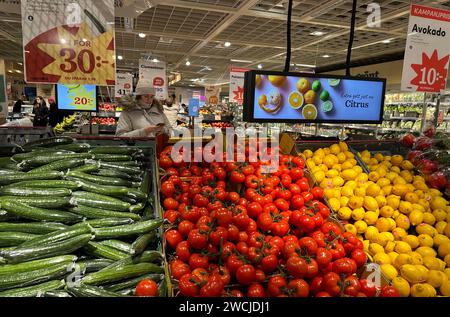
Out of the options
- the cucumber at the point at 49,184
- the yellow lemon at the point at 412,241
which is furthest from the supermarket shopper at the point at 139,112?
the yellow lemon at the point at 412,241

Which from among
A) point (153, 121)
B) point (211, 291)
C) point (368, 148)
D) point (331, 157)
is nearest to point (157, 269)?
point (211, 291)

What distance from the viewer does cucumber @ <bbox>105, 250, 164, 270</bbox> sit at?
1721 millimetres

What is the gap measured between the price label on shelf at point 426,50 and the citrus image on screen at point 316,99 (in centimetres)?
58

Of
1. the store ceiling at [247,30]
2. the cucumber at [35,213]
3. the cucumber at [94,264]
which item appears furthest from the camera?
the store ceiling at [247,30]

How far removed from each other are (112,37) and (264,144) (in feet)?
5.24

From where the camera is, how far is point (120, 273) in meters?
1.66

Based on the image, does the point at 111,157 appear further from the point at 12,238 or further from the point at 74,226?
the point at 12,238

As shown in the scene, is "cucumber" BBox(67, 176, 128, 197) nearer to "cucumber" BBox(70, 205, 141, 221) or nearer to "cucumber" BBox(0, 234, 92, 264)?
"cucumber" BBox(70, 205, 141, 221)

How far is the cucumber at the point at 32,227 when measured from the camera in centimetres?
179

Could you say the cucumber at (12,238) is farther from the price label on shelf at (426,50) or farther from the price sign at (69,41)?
the price label on shelf at (426,50)

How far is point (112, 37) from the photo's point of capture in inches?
100

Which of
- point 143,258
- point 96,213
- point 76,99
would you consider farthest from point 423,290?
point 76,99

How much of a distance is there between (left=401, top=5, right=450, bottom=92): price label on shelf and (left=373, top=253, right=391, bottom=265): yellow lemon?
193 centimetres

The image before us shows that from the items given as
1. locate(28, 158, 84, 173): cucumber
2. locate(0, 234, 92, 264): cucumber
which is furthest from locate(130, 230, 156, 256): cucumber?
locate(28, 158, 84, 173): cucumber
